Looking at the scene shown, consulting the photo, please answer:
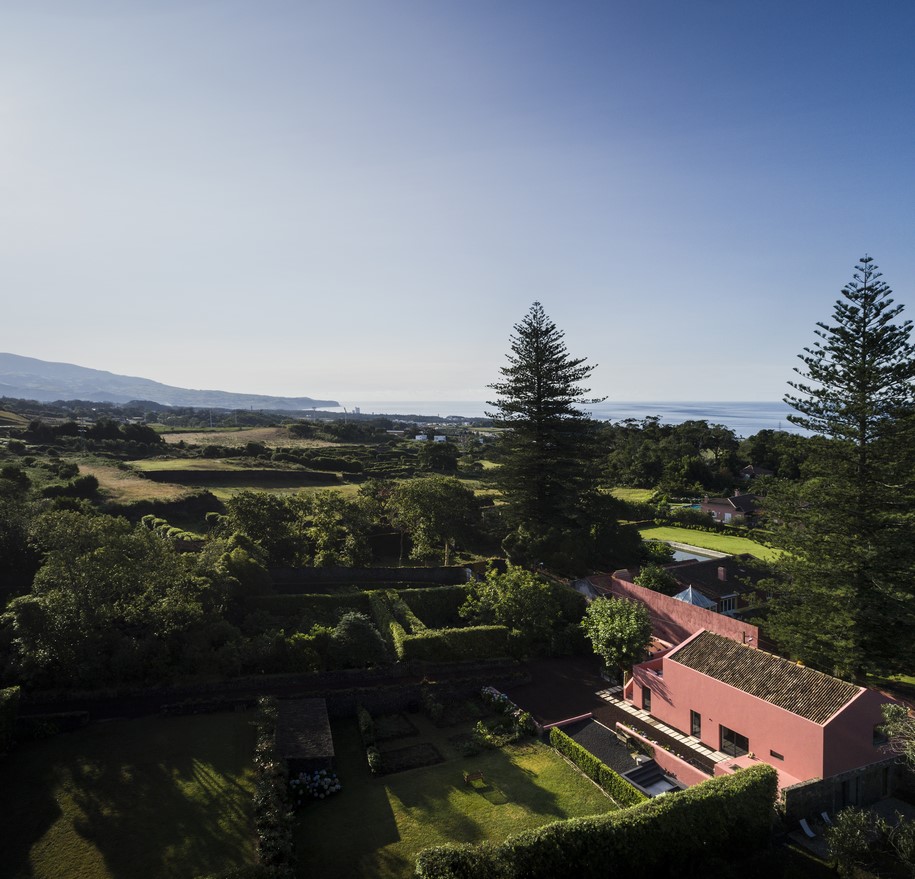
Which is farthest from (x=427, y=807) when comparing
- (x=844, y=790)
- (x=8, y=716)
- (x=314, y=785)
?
(x=8, y=716)

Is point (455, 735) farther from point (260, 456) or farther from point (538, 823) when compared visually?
point (260, 456)

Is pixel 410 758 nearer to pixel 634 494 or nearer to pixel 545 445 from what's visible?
pixel 545 445

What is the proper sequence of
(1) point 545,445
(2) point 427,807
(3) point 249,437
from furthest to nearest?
1. (3) point 249,437
2. (1) point 545,445
3. (2) point 427,807

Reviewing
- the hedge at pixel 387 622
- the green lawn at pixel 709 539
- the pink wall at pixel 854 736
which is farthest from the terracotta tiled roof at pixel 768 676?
the green lawn at pixel 709 539

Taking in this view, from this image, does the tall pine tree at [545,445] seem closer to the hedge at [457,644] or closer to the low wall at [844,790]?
the hedge at [457,644]

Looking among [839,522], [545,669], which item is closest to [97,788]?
[545,669]

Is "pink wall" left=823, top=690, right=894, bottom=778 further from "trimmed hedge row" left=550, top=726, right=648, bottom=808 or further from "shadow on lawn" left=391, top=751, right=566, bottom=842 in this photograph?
"shadow on lawn" left=391, top=751, right=566, bottom=842

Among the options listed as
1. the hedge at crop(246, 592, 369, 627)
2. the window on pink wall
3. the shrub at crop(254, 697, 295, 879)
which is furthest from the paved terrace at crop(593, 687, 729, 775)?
the hedge at crop(246, 592, 369, 627)
